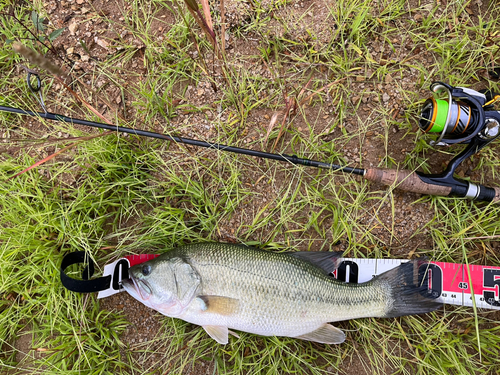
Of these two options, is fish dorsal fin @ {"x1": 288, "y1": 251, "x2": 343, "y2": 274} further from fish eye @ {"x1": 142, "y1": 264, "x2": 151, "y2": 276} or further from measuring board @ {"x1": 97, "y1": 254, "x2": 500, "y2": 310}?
fish eye @ {"x1": 142, "y1": 264, "x2": 151, "y2": 276}

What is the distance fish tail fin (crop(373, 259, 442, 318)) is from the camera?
2.65 meters

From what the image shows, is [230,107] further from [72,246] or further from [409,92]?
[72,246]

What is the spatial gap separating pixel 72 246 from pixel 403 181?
3.00 meters

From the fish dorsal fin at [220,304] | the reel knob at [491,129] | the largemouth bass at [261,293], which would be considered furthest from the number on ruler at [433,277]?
the fish dorsal fin at [220,304]

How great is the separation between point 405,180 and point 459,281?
1000mm

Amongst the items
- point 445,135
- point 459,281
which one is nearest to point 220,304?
point 459,281

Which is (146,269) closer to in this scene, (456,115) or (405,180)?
(405,180)

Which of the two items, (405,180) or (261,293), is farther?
(405,180)

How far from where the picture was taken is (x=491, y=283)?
278 cm

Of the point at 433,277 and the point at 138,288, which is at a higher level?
the point at 138,288

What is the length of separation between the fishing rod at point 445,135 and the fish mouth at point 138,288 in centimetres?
119

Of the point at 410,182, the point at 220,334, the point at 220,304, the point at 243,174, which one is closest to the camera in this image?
the point at 220,304

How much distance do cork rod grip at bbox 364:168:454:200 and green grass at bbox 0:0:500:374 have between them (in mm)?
195

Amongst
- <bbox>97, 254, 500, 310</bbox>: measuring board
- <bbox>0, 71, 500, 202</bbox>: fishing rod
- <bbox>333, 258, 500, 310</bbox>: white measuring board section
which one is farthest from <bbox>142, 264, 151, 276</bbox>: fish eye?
<bbox>333, 258, 500, 310</bbox>: white measuring board section
